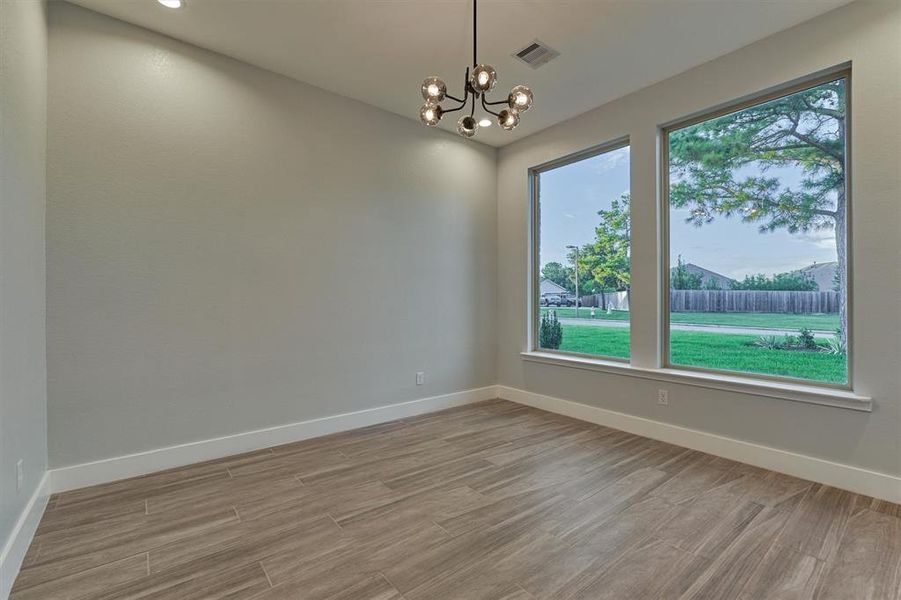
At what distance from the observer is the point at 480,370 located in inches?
192

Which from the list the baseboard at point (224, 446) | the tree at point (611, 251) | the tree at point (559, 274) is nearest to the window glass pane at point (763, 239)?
the tree at point (611, 251)

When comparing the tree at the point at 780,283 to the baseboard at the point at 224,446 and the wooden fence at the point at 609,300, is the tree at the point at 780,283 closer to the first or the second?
the wooden fence at the point at 609,300

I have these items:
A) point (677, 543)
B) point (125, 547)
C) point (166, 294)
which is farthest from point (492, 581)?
point (166, 294)

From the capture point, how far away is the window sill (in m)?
2.60

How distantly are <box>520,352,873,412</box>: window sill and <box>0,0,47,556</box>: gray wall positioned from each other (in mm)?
4029

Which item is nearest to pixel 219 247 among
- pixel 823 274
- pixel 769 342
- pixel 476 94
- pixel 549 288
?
pixel 476 94

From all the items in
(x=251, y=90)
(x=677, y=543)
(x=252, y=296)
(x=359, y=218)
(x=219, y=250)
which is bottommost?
(x=677, y=543)

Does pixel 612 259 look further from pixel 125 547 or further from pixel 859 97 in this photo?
pixel 125 547

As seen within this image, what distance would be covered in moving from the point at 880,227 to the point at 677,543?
2.32 metres

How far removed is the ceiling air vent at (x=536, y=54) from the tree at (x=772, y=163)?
138 centimetres

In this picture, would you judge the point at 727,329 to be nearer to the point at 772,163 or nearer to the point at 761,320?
the point at 761,320

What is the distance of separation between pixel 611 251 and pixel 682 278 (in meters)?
0.74

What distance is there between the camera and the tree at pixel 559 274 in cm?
451

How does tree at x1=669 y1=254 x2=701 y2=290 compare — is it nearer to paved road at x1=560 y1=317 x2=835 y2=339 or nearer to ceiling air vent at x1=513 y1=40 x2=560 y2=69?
paved road at x1=560 y1=317 x2=835 y2=339
